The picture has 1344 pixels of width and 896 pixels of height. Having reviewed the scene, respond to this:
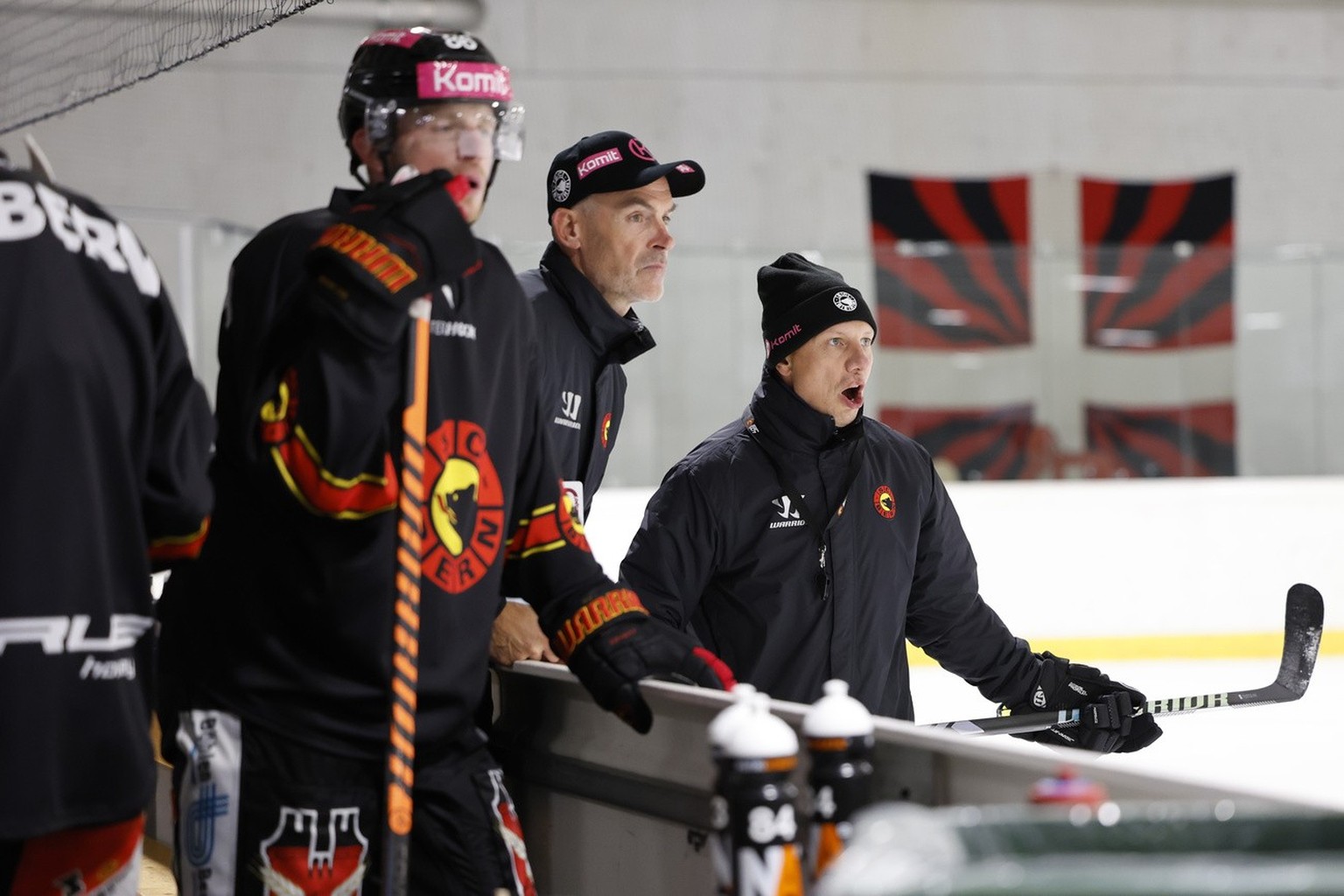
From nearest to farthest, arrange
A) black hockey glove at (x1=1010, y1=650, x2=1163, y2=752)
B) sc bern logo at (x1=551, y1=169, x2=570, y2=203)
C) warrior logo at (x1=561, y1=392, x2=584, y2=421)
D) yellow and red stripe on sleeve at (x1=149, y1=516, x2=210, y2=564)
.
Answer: yellow and red stripe on sleeve at (x1=149, y1=516, x2=210, y2=564)
warrior logo at (x1=561, y1=392, x2=584, y2=421)
black hockey glove at (x1=1010, y1=650, x2=1163, y2=752)
sc bern logo at (x1=551, y1=169, x2=570, y2=203)

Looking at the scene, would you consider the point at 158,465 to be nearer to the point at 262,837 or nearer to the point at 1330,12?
the point at 262,837

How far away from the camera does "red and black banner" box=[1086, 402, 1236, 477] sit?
6949 mm

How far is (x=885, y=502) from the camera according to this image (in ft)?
8.32

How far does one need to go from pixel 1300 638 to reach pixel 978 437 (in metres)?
3.84

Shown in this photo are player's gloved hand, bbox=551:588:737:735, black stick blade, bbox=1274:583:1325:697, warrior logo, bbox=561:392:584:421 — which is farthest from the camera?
black stick blade, bbox=1274:583:1325:697

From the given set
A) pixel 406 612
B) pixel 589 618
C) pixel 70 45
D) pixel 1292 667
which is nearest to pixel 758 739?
pixel 406 612

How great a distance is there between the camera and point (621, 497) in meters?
6.05

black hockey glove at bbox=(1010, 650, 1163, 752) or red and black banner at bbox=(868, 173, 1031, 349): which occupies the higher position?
red and black banner at bbox=(868, 173, 1031, 349)

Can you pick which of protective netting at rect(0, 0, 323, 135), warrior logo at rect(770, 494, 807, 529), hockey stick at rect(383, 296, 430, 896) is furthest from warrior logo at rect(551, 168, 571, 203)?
protective netting at rect(0, 0, 323, 135)

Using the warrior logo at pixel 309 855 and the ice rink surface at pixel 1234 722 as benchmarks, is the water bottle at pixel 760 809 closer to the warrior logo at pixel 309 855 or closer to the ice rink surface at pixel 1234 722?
the warrior logo at pixel 309 855

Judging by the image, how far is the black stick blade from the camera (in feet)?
10.5

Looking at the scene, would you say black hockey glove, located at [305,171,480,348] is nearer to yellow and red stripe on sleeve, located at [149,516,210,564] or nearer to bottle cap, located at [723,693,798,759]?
yellow and red stripe on sleeve, located at [149,516,210,564]

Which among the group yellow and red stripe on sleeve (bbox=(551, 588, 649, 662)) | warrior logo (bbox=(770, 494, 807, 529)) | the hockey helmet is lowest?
yellow and red stripe on sleeve (bbox=(551, 588, 649, 662))

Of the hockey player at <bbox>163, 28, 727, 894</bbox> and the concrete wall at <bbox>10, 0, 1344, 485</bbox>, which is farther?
the concrete wall at <bbox>10, 0, 1344, 485</bbox>
